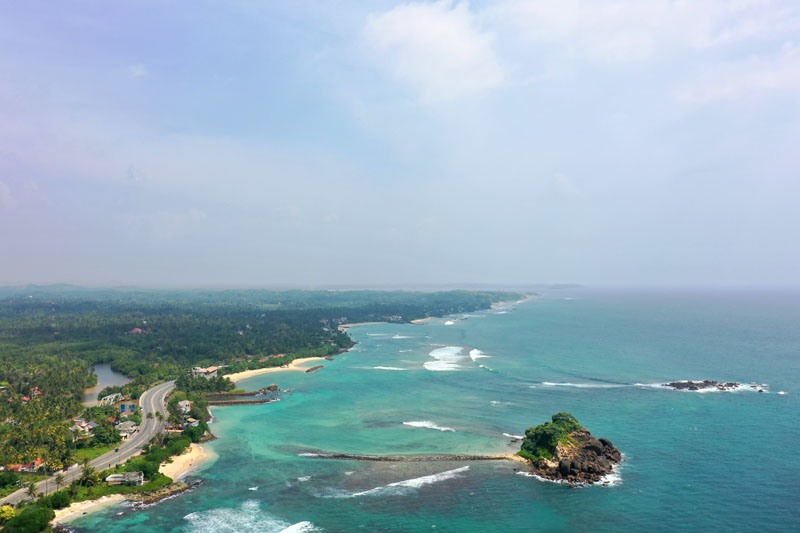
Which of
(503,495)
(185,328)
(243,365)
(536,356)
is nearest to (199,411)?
(243,365)

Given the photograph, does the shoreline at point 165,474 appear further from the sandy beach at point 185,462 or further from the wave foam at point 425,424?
the wave foam at point 425,424

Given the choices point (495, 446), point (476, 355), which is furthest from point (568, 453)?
point (476, 355)

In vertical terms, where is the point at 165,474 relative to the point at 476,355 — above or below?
below

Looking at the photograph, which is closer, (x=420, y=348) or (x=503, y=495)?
(x=503, y=495)

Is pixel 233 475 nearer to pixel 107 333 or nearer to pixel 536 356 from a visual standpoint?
pixel 536 356

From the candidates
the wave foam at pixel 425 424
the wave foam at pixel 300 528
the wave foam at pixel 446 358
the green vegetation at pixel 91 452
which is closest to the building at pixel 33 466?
the green vegetation at pixel 91 452

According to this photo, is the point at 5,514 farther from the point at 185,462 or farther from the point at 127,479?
the point at 185,462

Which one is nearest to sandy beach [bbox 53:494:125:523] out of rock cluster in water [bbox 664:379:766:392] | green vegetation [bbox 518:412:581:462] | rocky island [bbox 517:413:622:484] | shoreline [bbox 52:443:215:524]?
shoreline [bbox 52:443:215:524]
